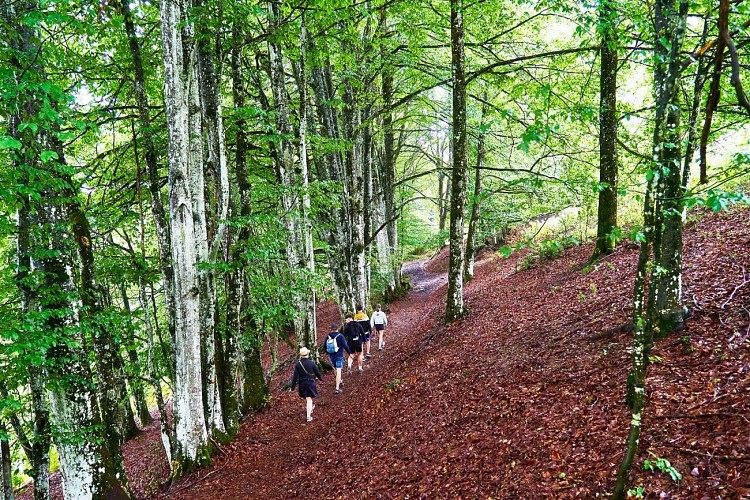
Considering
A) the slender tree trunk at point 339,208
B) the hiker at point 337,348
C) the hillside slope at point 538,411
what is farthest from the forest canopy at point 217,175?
the hiker at point 337,348

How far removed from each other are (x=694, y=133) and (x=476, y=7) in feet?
26.9

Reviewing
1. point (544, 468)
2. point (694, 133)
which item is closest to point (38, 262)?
point (544, 468)

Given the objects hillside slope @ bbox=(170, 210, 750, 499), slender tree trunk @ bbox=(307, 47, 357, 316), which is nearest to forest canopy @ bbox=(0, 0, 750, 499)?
slender tree trunk @ bbox=(307, 47, 357, 316)

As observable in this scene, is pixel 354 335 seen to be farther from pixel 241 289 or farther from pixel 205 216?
pixel 205 216

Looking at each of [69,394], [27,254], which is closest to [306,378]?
[69,394]

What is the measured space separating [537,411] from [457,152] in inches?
267

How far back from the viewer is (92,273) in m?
8.29

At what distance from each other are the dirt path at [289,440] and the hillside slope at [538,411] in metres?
0.04

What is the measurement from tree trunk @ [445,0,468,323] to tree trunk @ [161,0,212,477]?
594 cm

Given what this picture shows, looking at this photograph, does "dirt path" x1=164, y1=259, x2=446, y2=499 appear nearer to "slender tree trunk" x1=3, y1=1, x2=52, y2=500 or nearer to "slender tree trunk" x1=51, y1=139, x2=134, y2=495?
"slender tree trunk" x1=51, y1=139, x2=134, y2=495

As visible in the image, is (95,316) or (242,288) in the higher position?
(95,316)

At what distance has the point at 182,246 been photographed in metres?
7.68

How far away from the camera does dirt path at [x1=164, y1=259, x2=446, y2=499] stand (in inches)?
305

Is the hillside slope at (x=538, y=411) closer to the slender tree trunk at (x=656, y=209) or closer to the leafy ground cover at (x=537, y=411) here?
the leafy ground cover at (x=537, y=411)
